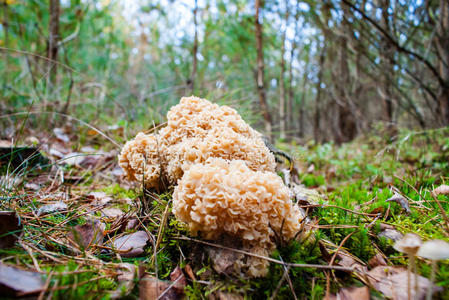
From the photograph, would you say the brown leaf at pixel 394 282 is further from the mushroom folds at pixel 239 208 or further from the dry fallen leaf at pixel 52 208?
the dry fallen leaf at pixel 52 208

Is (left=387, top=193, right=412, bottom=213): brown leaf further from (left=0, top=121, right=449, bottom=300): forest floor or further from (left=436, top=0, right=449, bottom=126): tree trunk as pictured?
(left=436, top=0, right=449, bottom=126): tree trunk

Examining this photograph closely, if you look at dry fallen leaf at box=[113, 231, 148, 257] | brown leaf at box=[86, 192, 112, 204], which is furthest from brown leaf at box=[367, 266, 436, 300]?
brown leaf at box=[86, 192, 112, 204]

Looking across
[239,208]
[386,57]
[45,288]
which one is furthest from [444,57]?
[45,288]

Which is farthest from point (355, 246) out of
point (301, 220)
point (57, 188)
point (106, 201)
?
point (57, 188)

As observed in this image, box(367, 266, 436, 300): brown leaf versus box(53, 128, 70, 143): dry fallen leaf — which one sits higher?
box(53, 128, 70, 143): dry fallen leaf

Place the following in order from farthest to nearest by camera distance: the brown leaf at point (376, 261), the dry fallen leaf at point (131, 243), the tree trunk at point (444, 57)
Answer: the tree trunk at point (444, 57) → the dry fallen leaf at point (131, 243) → the brown leaf at point (376, 261)

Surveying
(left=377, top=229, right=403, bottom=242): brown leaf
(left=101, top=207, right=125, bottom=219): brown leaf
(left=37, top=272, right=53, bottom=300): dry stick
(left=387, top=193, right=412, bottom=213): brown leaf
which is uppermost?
(left=387, top=193, right=412, bottom=213): brown leaf

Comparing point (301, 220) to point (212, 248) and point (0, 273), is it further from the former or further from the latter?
point (0, 273)

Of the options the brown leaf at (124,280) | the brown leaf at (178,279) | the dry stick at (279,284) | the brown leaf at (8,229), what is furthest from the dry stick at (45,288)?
the dry stick at (279,284)
